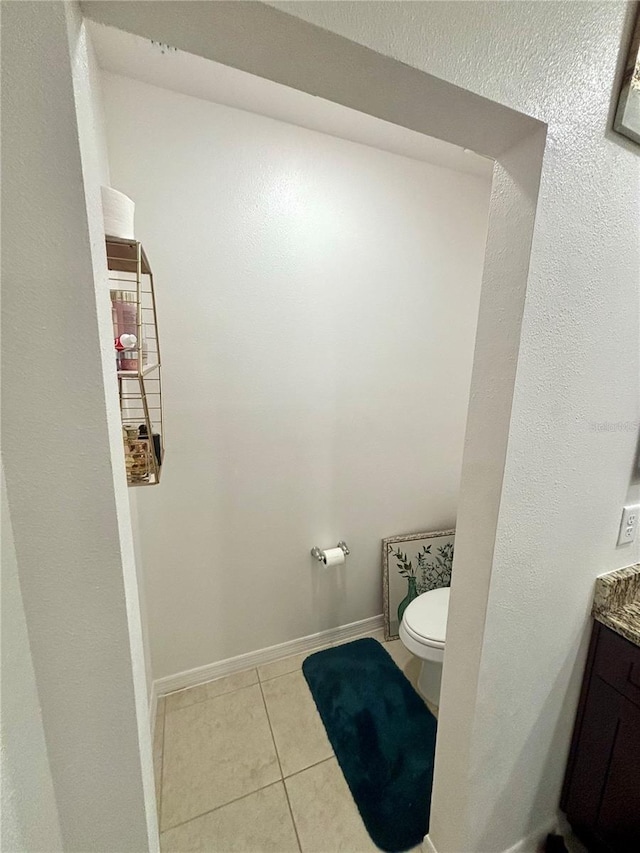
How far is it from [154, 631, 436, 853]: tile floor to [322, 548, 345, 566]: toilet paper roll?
590 millimetres

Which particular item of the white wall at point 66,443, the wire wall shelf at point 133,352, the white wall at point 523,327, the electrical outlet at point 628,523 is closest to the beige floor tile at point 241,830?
the white wall at point 523,327

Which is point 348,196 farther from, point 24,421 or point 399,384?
point 24,421

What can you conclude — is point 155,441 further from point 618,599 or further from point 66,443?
point 618,599

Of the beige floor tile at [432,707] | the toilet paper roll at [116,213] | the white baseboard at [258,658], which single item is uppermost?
the toilet paper roll at [116,213]

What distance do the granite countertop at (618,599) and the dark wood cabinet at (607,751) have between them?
4 cm

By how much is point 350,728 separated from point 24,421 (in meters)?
1.73

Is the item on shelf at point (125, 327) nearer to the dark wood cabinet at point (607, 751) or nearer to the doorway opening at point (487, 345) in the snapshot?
the doorway opening at point (487, 345)

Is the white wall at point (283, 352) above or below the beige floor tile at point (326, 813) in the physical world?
above

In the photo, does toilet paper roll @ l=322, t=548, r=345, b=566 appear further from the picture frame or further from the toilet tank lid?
the picture frame

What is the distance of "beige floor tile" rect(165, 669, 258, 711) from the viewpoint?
1601 mm

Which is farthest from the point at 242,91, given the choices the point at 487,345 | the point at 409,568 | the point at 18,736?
the point at 409,568

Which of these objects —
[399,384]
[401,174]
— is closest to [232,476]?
[399,384]

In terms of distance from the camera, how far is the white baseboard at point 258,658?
1.63 m

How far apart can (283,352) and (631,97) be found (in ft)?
3.96
